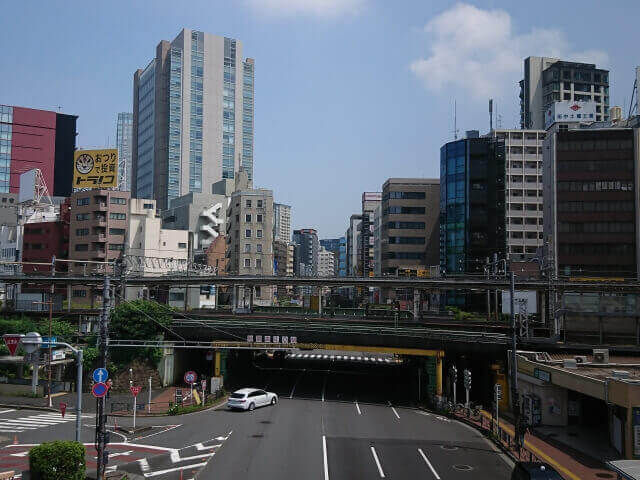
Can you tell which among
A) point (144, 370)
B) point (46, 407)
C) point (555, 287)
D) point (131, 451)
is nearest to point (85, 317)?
point (144, 370)

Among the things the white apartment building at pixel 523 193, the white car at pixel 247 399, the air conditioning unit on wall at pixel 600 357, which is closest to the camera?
the air conditioning unit on wall at pixel 600 357

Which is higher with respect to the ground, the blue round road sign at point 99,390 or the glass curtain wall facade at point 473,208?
the glass curtain wall facade at point 473,208

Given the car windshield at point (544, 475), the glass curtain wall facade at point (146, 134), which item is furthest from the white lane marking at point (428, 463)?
the glass curtain wall facade at point (146, 134)

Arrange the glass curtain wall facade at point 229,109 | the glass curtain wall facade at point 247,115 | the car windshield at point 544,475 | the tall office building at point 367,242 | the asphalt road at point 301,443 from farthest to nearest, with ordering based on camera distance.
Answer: the glass curtain wall facade at point 247,115
the glass curtain wall facade at point 229,109
the tall office building at point 367,242
the asphalt road at point 301,443
the car windshield at point 544,475

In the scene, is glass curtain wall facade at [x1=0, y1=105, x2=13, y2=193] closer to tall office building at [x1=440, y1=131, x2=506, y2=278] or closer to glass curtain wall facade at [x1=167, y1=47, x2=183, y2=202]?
glass curtain wall facade at [x1=167, y1=47, x2=183, y2=202]

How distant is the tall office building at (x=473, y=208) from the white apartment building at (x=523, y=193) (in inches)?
135

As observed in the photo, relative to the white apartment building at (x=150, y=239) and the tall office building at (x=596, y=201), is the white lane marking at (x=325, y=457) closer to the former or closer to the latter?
the tall office building at (x=596, y=201)

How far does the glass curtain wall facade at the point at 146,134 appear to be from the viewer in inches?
7433

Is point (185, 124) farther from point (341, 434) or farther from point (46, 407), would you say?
point (341, 434)

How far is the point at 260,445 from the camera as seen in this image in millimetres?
33062

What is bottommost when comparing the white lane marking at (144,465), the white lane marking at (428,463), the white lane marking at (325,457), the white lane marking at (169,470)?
the white lane marking at (144,465)

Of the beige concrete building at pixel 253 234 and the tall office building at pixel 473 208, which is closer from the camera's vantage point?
the tall office building at pixel 473 208

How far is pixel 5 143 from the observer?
503 ft

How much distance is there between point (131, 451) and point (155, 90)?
169313 mm
